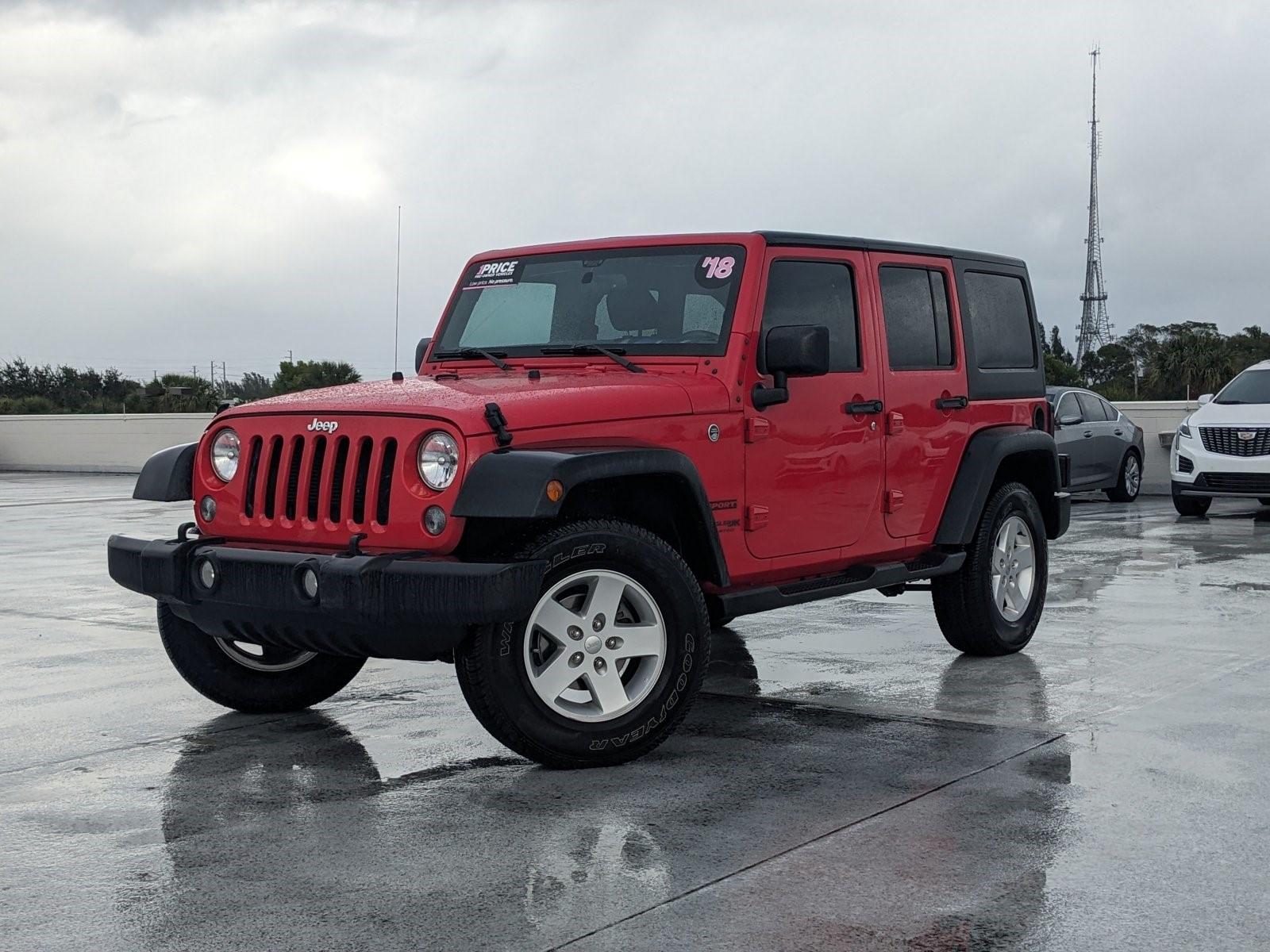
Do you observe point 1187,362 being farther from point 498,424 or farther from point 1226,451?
point 498,424

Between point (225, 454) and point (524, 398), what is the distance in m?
1.28

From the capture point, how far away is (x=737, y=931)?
397cm

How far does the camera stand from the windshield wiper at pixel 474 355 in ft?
22.7

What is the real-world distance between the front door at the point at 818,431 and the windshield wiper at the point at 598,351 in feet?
1.70

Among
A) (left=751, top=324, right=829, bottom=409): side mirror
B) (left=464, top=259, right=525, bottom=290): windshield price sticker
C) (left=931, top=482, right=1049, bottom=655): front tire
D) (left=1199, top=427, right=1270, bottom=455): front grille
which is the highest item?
(left=464, top=259, right=525, bottom=290): windshield price sticker

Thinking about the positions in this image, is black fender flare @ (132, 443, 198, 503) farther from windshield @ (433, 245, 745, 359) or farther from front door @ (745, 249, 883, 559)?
front door @ (745, 249, 883, 559)

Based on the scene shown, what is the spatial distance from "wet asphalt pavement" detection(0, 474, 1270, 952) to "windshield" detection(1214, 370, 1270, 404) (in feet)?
33.7

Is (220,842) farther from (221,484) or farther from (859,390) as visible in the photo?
(859,390)

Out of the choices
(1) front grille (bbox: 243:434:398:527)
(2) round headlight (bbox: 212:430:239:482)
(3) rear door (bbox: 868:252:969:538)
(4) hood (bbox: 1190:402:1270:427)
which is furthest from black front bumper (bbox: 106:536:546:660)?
(4) hood (bbox: 1190:402:1270:427)

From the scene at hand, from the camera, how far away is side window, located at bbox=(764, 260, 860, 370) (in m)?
6.85

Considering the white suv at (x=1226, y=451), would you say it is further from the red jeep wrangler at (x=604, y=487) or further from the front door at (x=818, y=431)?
the front door at (x=818, y=431)

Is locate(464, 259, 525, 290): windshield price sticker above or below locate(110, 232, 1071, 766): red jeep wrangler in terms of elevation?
above

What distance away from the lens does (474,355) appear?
7125 mm

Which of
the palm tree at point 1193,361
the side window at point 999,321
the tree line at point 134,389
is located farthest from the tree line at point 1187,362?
the side window at point 999,321
